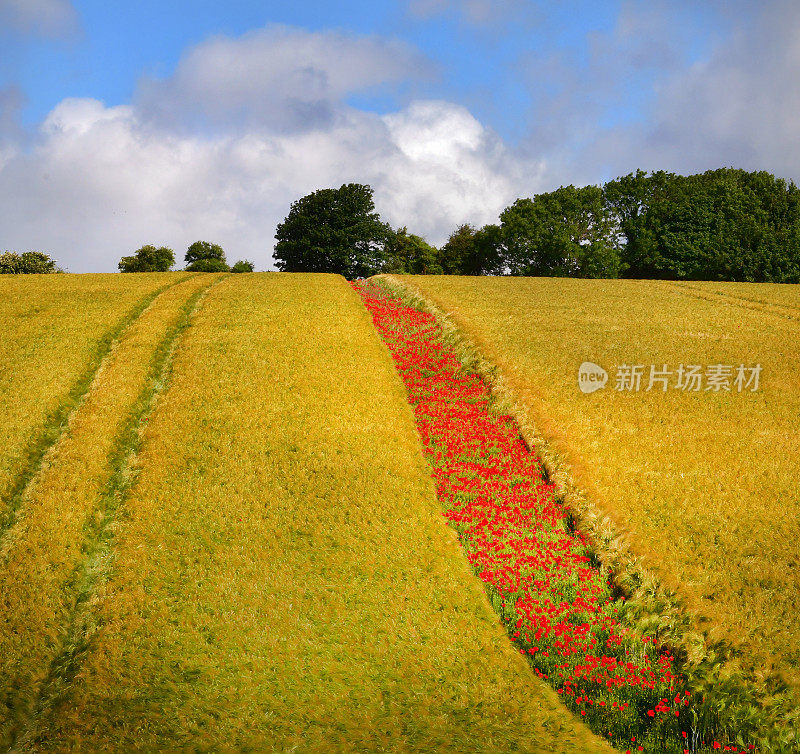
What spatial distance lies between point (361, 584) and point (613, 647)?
6351 mm

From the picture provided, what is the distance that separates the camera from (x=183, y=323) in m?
34.3

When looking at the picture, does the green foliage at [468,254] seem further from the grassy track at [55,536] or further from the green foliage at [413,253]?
the grassy track at [55,536]

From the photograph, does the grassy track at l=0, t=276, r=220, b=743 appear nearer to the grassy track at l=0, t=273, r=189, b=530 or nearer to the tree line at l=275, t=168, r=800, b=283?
the grassy track at l=0, t=273, r=189, b=530

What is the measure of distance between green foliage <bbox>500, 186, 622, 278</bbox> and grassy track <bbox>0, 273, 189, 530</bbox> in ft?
181

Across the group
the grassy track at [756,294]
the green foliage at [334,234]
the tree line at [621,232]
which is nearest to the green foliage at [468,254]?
the tree line at [621,232]

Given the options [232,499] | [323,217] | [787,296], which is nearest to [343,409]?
[232,499]

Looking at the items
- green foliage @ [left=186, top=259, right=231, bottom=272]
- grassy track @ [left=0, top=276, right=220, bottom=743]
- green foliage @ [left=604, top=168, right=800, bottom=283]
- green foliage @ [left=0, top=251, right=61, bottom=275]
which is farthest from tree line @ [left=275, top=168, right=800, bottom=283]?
grassy track @ [left=0, top=276, right=220, bottom=743]

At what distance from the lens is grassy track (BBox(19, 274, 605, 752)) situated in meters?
11.7

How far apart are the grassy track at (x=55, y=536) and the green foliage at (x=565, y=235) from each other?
68.6 metres

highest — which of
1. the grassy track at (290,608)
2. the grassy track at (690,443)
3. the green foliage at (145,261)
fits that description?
the green foliage at (145,261)

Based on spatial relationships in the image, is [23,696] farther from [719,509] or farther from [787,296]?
[787,296]

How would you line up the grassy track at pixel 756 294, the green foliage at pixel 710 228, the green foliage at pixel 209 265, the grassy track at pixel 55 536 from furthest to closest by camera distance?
the green foliage at pixel 209 265 → the green foliage at pixel 710 228 → the grassy track at pixel 756 294 → the grassy track at pixel 55 536

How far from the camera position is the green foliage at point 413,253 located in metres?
108

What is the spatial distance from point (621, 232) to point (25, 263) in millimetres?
86350
